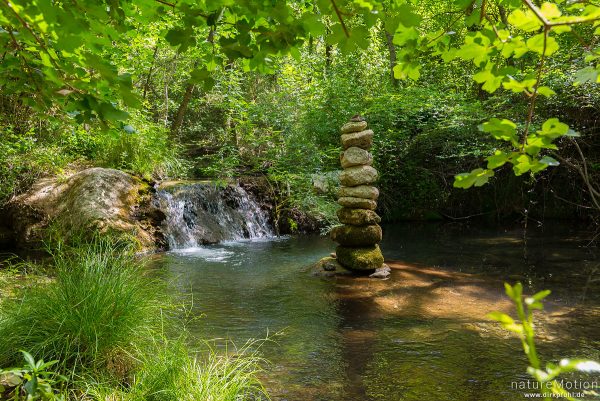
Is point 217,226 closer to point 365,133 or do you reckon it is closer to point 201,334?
point 365,133

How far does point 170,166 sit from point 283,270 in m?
5.48

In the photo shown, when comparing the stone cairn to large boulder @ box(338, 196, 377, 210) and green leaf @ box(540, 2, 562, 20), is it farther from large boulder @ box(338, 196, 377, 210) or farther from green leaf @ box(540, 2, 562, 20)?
green leaf @ box(540, 2, 562, 20)

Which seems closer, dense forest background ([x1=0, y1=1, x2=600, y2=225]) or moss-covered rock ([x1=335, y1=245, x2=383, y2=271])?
moss-covered rock ([x1=335, y1=245, x2=383, y2=271])

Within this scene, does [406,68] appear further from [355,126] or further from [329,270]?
[355,126]

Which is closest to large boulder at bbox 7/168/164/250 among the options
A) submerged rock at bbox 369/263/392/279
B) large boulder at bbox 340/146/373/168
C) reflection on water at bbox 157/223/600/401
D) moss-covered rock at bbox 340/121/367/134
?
reflection on water at bbox 157/223/600/401

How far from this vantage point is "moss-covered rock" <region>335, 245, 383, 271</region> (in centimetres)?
709

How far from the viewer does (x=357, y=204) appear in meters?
7.52

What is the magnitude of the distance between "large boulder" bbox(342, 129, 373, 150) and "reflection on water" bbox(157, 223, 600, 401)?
2131 millimetres

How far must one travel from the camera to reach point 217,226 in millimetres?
10758

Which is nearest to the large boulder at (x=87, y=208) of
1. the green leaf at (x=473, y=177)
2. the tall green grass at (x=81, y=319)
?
the tall green grass at (x=81, y=319)

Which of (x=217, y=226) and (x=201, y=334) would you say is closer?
(x=201, y=334)

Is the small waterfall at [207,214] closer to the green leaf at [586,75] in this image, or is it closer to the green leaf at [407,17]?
the green leaf at [407,17]

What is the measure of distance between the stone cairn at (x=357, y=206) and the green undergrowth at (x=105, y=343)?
4.27 meters

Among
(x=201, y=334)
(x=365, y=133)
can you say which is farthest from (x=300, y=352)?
(x=365, y=133)
